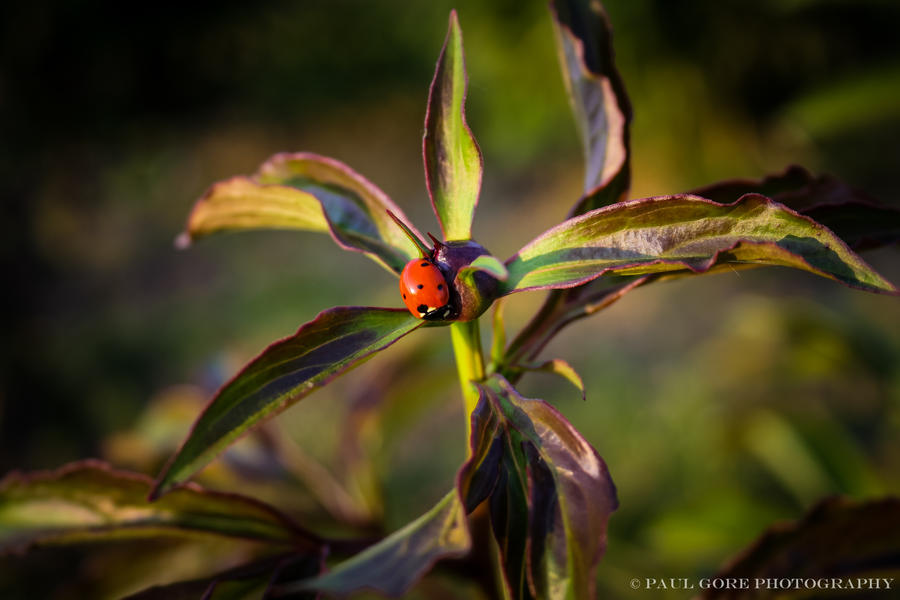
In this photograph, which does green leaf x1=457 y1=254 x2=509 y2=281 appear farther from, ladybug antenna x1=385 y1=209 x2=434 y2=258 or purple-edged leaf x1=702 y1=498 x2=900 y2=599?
purple-edged leaf x1=702 y1=498 x2=900 y2=599

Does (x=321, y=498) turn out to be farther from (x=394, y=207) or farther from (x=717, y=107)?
(x=717, y=107)

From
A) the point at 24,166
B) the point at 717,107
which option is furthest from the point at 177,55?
the point at 717,107

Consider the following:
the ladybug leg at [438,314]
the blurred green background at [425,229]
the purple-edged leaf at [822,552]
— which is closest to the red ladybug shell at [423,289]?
the ladybug leg at [438,314]

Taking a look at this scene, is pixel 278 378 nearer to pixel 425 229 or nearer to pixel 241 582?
pixel 241 582

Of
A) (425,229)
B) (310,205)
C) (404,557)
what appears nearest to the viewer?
(404,557)

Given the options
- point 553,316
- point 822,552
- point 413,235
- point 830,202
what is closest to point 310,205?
point 413,235

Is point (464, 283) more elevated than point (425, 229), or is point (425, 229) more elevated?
point (464, 283)
